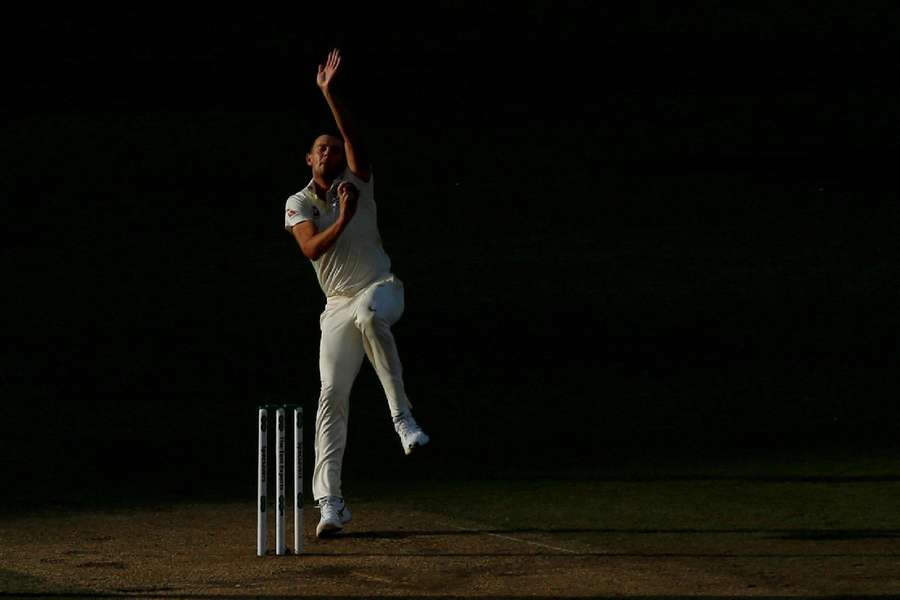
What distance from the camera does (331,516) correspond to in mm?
11203

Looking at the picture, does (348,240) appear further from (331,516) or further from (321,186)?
(331,516)

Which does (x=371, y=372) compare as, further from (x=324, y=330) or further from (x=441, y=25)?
(x=441, y=25)

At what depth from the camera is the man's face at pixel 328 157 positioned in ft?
37.1

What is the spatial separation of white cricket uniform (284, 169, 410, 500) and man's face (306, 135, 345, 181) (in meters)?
0.05

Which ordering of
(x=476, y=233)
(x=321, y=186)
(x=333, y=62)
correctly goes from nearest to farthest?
(x=321, y=186) < (x=333, y=62) < (x=476, y=233)

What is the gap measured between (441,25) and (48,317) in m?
20.5

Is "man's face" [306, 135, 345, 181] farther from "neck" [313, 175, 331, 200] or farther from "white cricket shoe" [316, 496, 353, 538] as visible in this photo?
"white cricket shoe" [316, 496, 353, 538]

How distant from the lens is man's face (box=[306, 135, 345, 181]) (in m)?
11.3

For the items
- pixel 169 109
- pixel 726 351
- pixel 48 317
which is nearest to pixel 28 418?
pixel 48 317

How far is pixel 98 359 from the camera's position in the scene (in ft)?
59.3

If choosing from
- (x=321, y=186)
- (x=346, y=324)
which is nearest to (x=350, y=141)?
(x=321, y=186)

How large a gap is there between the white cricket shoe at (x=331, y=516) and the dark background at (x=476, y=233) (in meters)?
1.73

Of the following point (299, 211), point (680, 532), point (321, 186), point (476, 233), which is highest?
point (476, 233)

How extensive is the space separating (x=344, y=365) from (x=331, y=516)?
81 centimetres
